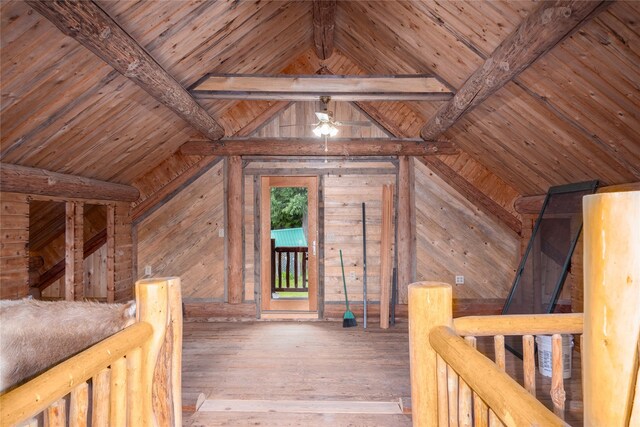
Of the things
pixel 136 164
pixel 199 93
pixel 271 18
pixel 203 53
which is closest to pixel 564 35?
Result: pixel 271 18

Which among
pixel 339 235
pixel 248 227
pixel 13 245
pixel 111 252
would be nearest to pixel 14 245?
pixel 13 245

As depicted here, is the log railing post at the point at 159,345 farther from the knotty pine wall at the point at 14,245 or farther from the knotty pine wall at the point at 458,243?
the knotty pine wall at the point at 458,243

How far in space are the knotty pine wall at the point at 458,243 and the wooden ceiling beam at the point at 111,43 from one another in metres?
3.63

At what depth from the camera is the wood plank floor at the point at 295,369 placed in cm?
268

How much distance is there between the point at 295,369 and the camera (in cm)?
354

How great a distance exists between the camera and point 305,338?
14.8ft

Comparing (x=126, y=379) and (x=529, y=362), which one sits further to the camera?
(x=529, y=362)

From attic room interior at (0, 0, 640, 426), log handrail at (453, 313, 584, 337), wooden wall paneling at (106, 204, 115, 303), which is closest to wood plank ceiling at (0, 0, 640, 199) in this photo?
attic room interior at (0, 0, 640, 426)

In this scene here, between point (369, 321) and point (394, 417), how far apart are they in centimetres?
252

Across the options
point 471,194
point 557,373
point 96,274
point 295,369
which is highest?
point 471,194

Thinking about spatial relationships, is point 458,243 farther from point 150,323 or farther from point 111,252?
point 111,252

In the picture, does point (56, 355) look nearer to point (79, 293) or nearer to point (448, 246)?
point (79, 293)

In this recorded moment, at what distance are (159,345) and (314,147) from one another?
4120 mm

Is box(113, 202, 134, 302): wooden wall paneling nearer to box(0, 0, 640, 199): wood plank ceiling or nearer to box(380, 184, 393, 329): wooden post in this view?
box(0, 0, 640, 199): wood plank ceiling
